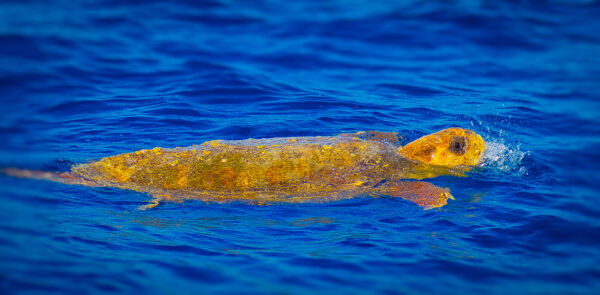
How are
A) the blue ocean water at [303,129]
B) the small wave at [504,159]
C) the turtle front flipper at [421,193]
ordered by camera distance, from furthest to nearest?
the small wave at [504,159] → the turtle front flipper at [421,193] → the blue ocean water at [303,129]

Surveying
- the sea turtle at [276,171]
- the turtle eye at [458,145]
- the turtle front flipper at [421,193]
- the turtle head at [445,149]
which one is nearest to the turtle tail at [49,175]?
the sea turtle at [276,171]

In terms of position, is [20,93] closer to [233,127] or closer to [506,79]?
[233,127]

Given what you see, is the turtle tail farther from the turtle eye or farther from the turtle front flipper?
the turtle eye

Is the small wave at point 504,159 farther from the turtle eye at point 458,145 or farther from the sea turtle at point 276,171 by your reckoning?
the sea turtle at point 276,171

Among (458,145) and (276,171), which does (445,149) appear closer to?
(458,145)

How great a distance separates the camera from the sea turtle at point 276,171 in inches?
209

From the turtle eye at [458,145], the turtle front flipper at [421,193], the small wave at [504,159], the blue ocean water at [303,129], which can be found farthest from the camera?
the small wave at [504,159]

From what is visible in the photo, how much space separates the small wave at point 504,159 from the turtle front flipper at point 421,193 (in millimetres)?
1064

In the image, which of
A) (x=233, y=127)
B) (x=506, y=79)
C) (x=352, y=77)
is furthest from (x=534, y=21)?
(x=233, y=127)

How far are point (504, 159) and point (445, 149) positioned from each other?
1.05m

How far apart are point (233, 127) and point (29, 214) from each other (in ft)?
12.7

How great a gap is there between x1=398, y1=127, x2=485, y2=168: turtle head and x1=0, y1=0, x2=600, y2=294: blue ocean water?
275 mm

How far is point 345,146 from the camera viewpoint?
586cm

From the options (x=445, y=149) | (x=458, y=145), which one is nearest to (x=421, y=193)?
(x=445, y=149)
